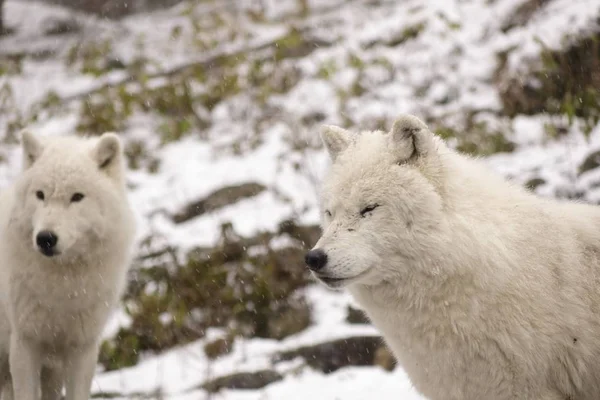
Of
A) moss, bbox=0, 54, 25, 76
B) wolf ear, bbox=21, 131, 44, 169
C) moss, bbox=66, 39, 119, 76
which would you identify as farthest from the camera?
moss, bbox=0, 54, 25, 76

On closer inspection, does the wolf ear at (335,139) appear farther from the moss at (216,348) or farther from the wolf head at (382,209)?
the moss at (216,348)

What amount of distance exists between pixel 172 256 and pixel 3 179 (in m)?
4.05

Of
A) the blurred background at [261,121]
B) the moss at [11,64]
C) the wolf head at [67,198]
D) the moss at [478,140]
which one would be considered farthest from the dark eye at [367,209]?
the moss at [11,64]

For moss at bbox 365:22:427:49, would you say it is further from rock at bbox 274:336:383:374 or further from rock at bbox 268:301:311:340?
rock at bbox 274:336:383:374

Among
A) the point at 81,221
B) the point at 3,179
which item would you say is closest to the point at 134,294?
the point at 81,221

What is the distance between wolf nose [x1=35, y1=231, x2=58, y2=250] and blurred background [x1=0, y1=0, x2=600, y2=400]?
5.73 feet

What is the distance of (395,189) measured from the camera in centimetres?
326

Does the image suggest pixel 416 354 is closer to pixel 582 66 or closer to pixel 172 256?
pixel 172 256

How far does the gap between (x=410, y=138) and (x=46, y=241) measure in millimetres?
2559

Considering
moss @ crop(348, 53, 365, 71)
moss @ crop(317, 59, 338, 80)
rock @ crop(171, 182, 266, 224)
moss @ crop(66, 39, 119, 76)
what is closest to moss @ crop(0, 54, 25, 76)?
moss @ crop(66, 39, 119, 76)

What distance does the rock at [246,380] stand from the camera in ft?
18.0

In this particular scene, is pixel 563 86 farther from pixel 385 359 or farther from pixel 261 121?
pixel 261 121

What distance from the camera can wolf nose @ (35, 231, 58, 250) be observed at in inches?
175

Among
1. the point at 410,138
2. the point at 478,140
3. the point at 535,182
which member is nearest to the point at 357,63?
the point at 478,140
